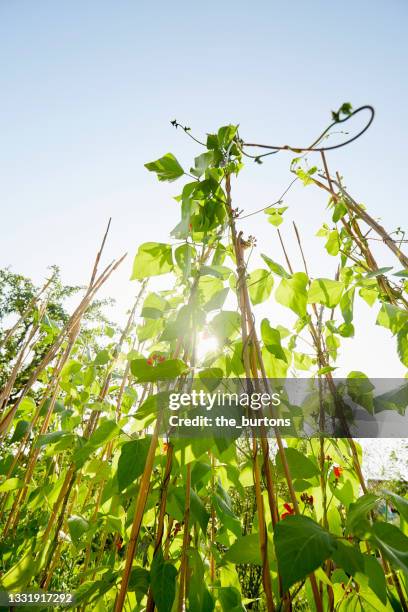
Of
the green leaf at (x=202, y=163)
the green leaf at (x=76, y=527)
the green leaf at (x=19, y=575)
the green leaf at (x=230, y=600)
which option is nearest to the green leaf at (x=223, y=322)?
the green leaf at (x=202, y=163)

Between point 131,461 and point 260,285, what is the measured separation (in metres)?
0.48

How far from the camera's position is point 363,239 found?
3.62 feet

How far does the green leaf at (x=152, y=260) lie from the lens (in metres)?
0.78

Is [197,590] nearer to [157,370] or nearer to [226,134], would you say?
[157,370]

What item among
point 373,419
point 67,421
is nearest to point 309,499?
point 373,419

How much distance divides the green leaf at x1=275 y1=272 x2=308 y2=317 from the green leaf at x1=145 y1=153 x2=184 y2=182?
35 centimetres

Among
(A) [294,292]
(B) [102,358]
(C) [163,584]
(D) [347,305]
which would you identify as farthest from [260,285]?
(B) [102,358]

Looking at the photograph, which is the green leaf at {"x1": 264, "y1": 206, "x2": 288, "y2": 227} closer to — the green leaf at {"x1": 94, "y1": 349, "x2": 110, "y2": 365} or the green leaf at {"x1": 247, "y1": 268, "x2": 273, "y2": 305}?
the green leaf at {"x1": 247, "y1": 268, "x2": 273, "y2": 305}

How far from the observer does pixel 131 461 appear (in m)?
0.58

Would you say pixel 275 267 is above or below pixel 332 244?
below

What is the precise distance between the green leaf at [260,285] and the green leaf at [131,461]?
0.42m

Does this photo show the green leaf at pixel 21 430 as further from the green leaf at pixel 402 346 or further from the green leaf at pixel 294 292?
the green leaf at pixel 402 346

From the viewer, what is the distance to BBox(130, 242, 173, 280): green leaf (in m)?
0.78

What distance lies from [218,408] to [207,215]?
1.45 ft
